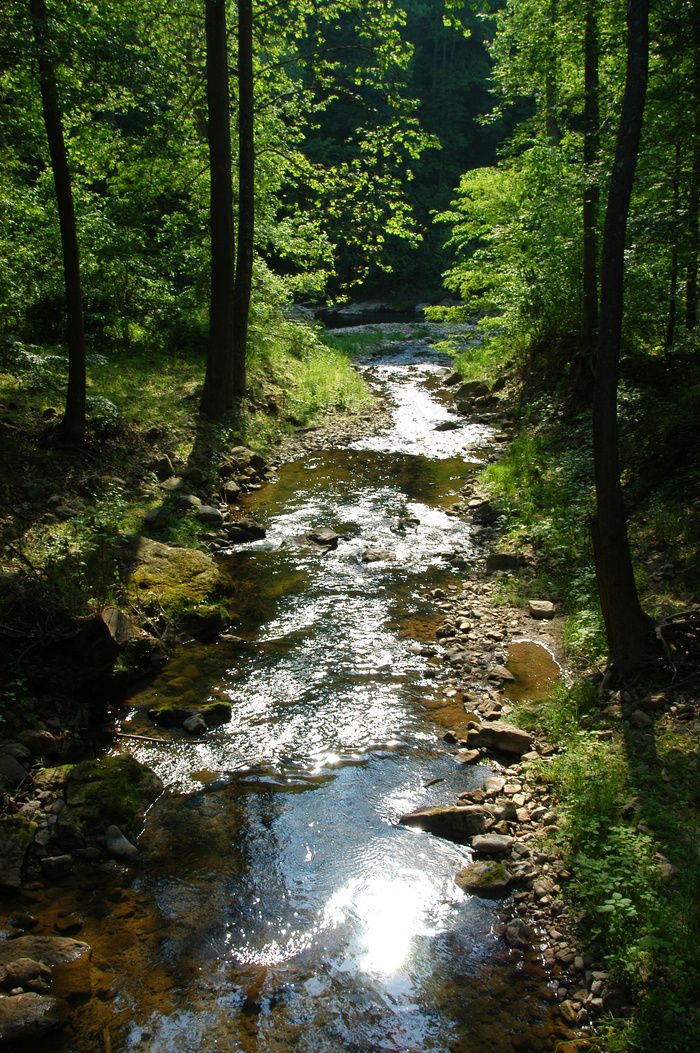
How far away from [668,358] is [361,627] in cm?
620

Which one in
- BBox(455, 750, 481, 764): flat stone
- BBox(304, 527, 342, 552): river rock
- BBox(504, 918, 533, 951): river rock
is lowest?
BBox(455, 750, 481, 764): flat stone

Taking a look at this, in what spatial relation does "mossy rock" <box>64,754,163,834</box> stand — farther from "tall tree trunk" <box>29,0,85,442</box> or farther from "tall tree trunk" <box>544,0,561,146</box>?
"tall tree trunk" <box>544,0,561,146</box>

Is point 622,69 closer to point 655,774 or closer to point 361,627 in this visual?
point 361,627

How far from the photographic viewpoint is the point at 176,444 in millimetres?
12438

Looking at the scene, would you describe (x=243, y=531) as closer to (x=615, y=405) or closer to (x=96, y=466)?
(x=96, y=466)

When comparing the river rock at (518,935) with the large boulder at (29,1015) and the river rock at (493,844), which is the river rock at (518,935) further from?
the large boulder at (29,1015)

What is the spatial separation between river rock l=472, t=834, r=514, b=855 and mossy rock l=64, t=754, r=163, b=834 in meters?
2.54

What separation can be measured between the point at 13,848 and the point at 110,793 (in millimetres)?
728

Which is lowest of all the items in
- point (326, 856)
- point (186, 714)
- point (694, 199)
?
point (326, 856)

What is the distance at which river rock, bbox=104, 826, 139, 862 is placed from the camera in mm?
4805

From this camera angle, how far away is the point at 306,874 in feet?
15.5

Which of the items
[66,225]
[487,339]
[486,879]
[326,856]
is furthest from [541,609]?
[487,339]

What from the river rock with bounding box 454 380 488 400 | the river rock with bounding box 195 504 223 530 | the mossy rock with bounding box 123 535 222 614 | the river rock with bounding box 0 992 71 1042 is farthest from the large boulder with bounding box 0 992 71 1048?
the river rock with bounding box 454 380 488 400

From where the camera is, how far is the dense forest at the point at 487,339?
523 cm
